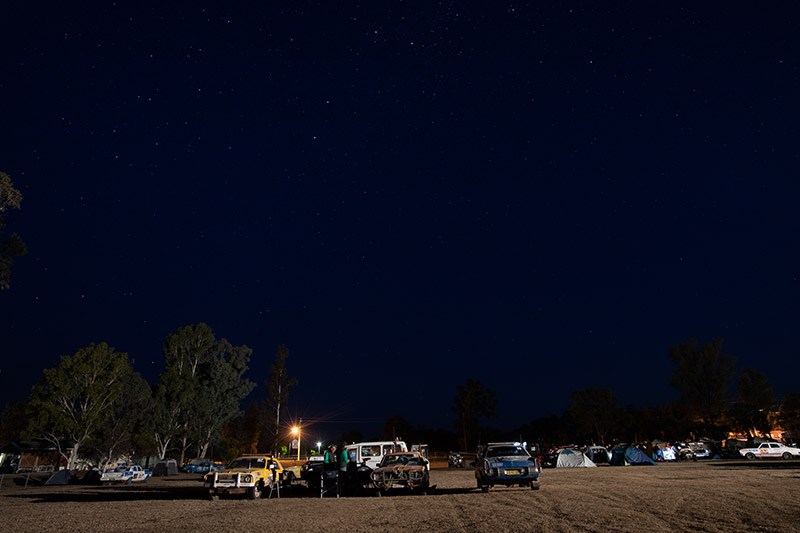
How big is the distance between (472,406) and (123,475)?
6021cm

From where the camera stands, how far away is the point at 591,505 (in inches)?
558

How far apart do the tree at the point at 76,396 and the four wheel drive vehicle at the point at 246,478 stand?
119 ft

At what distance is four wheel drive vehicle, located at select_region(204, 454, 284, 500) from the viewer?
794 inches

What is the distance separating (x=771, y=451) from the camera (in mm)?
44469

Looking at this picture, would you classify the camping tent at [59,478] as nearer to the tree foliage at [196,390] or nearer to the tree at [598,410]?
the tree foliage at [196,390]

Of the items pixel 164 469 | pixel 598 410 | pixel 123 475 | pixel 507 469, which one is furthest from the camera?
pixel 598 410

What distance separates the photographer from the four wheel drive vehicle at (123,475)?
119ft

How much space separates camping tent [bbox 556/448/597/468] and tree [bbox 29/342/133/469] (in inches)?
1602

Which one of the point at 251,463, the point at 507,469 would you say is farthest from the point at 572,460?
the point at 251,463

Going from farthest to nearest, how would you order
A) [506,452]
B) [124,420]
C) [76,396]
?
[124,420], [76,396], [506,452]

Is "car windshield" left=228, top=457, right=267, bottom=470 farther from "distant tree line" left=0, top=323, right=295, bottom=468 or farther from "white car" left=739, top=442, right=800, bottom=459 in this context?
"white car" left=739, top=442, right=800, bottom=459

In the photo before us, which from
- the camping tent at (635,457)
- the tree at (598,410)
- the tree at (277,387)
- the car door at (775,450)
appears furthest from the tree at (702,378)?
the tree at (277,387)

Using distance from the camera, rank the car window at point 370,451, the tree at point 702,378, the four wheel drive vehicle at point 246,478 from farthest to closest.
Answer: the tree at point 702,378
the car window at point 370,451
the four wheel drive vehicle at point 246,478

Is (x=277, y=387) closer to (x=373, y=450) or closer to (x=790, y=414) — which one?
(x=373, y=450)
